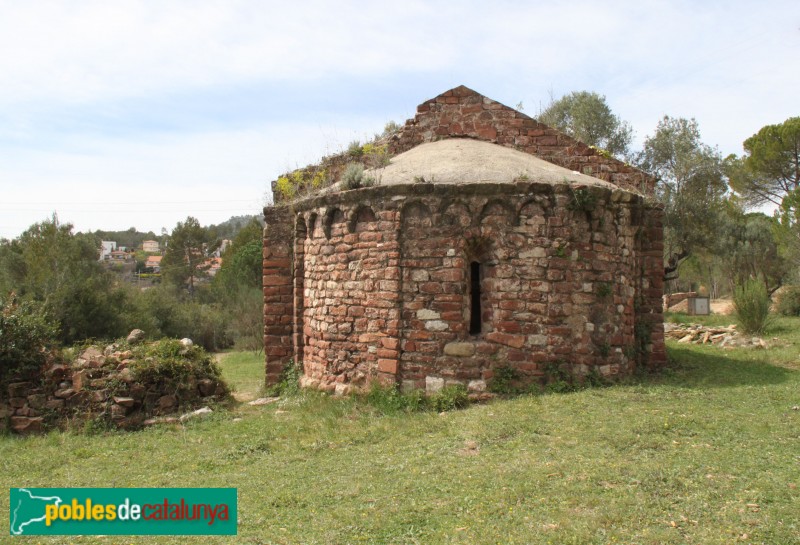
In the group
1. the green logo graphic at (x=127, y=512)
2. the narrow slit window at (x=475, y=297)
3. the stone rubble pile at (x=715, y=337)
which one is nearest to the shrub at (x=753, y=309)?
the stone rubble pile at (x=715, y=337)

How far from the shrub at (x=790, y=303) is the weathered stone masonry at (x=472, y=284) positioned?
16.0 metres

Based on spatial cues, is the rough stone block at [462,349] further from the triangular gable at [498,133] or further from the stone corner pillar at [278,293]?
the triangular gable at [498,133]

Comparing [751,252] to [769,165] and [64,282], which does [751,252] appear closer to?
[769,165]

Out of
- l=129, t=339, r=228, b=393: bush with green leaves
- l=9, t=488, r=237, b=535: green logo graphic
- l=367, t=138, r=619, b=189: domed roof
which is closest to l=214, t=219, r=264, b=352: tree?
l=129, t=339, r=228, b=393: bush with green leaves

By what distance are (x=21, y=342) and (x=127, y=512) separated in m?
4.86

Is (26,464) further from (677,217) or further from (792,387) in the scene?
(677,217)

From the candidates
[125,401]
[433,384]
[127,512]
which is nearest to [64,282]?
[125,401]

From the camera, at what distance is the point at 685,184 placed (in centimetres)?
2152

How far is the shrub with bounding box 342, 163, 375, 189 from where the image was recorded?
8172 millimetres

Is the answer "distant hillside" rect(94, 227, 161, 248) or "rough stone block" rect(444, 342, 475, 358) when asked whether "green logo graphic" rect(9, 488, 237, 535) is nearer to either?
"rough stone block" rect(444, 342, 475, 358)

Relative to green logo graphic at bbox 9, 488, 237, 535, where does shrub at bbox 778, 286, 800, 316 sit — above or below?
above

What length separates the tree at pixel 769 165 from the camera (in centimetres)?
2577

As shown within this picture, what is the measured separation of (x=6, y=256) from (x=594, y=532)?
26.0 meters

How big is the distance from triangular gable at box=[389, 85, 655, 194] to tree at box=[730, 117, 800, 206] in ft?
59.9
